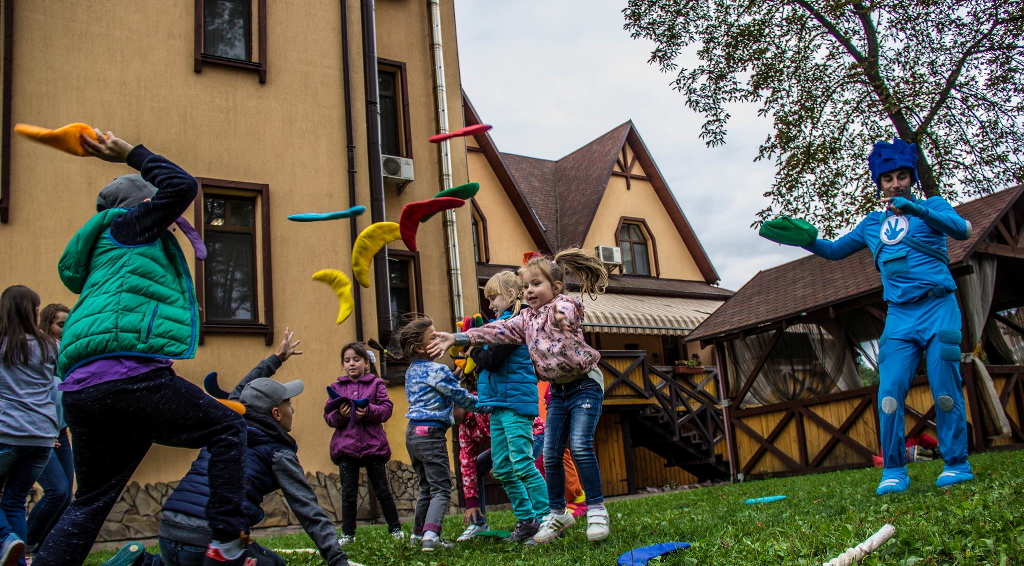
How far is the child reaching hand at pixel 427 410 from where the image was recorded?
19.8ft

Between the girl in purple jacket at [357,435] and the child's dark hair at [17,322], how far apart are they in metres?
2.16

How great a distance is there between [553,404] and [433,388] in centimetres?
119

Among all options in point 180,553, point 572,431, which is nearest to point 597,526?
point 572,431

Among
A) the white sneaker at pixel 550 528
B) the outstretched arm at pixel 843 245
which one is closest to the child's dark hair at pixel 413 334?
the white sneaker at pixel 550 528

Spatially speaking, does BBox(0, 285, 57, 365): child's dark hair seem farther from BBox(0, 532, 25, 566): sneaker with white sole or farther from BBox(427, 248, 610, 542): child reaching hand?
BBox(427, 248, 610, 542): child reaching hand

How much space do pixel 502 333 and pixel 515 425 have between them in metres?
0.62

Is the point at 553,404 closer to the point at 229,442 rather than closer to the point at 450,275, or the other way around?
the point at 229,442

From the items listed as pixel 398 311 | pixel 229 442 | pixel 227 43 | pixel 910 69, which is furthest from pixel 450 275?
pixel 229 442

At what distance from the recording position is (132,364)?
11.7 feet

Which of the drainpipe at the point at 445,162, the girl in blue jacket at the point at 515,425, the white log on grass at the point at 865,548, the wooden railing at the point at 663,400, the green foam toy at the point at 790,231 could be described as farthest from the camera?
the wooden railing at the point at 663,400

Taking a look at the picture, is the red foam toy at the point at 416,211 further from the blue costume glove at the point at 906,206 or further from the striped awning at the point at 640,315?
the striped awning at the point at 640,315

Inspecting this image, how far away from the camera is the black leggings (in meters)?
6.71

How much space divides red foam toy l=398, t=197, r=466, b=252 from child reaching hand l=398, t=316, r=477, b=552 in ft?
2.39

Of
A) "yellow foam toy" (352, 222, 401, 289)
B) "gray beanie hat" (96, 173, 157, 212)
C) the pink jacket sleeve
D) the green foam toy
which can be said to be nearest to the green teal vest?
"gray beanie hat" (96, 173, 157, 212)
